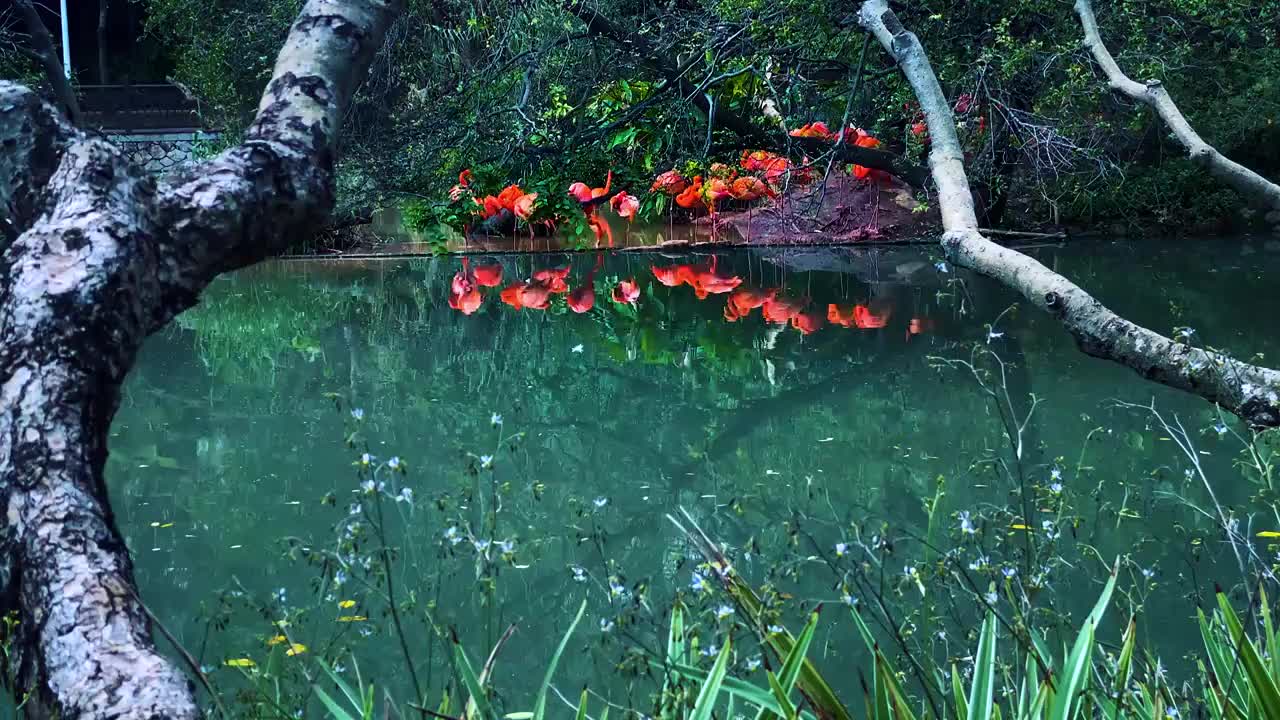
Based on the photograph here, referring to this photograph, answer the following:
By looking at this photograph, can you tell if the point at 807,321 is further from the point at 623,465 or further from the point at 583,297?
the point at 623,465

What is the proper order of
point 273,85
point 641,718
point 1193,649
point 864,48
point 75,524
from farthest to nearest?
point 864,48 → point 1193,649 → point 273,85 → point 641,718 → point 75,524

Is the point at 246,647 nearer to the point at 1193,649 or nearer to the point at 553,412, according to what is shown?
the point at 1193,649

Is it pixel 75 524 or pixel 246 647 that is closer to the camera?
pixel 75 524

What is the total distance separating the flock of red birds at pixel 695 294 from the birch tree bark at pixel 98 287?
6.51 m

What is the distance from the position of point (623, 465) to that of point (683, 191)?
915 cm

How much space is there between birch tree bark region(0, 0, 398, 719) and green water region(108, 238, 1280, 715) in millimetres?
376

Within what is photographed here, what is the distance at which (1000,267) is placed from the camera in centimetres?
298

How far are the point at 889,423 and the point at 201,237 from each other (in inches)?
168

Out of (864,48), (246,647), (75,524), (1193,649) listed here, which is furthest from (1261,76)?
(75,524)

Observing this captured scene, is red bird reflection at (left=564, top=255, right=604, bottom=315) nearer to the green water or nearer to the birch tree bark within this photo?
the green water

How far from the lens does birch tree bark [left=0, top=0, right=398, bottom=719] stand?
1624 millimetres

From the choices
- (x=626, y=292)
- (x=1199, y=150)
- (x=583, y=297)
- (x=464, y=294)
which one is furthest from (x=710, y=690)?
(x=464, y=294)

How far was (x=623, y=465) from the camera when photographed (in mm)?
5344

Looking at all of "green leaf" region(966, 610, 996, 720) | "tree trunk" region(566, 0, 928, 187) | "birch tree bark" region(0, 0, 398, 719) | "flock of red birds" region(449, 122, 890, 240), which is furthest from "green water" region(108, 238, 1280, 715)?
"flock of red birds" region(449, 122, 890, 240)
